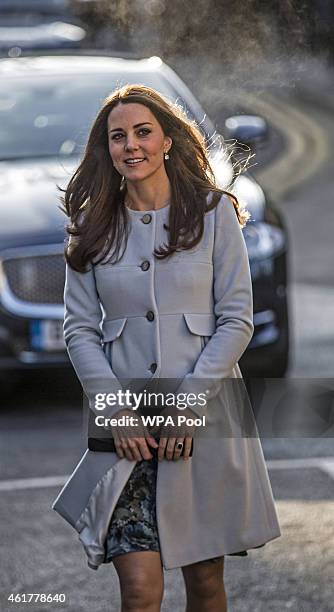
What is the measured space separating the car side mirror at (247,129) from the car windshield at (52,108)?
314 mm

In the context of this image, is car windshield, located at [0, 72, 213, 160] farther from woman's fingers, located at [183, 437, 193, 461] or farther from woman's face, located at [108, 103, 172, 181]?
woman's fingers, located at [183, 437, 193, 461]

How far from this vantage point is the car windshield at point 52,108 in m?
8.62

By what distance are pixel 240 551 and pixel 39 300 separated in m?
4.23

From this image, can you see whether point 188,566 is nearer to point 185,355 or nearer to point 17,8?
point 185,355

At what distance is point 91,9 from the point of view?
33.7 feet

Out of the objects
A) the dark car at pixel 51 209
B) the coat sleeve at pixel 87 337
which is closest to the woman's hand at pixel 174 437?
the coat sleeve at pixel 87 337

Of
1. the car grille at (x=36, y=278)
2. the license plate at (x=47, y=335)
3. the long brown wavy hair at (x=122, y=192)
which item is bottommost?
the license plate at (x=47, y=335)

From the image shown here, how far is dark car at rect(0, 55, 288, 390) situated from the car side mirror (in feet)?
0.48

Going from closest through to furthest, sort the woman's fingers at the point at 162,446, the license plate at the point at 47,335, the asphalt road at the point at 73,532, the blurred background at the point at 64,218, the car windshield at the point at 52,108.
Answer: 1. the woman's fingers at the point at 162,446
2. the asphalt road at the point at 73,532
3. the blurred background at the point at 64,218
4. the license plate at the point at 47,335
5. the car windshield at the point at 52,108

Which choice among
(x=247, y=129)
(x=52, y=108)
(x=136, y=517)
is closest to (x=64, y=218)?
(x=52, y=108)

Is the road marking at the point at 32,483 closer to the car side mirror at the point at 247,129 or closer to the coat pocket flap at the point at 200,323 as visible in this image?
the car side mirror at the point at 247,129

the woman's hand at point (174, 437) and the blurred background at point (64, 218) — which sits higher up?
the woman's hand at point (174, 437)

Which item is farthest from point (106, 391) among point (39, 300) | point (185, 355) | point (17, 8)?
point (17, 8)

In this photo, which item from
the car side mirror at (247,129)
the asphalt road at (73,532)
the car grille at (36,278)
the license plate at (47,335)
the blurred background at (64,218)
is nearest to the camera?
the asphalt road at (73,532)
